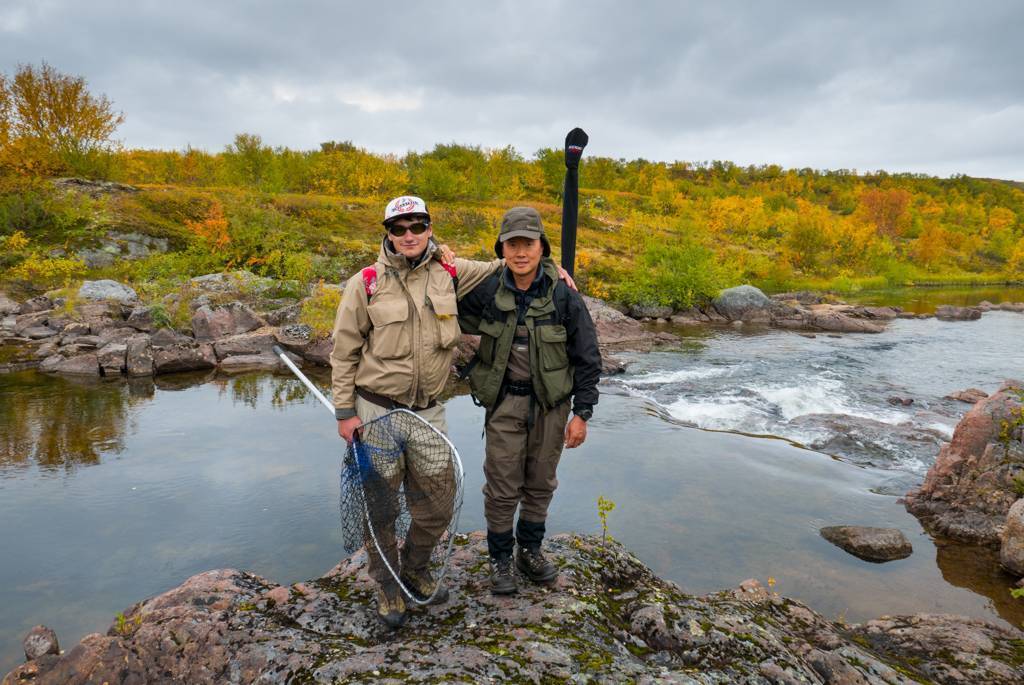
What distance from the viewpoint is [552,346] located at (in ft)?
13.0

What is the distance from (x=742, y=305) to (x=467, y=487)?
937 inches

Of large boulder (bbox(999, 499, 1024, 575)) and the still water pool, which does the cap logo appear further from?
large boulder (bbox(999, 499, 1024, 575))

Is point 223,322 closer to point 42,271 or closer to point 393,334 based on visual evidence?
point 42,271

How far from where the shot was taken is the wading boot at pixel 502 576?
404 cm

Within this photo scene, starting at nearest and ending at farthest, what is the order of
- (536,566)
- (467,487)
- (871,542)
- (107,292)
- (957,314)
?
(536,566), (871,542), (467,487), (107,292), (957,314)

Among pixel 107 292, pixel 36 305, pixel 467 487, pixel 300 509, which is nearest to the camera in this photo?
pixel 300 509

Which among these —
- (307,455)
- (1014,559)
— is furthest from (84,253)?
(1014,559)

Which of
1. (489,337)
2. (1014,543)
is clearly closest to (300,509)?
(489,337)

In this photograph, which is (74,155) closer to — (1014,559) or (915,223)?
(1014,559)

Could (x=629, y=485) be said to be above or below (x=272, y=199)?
below

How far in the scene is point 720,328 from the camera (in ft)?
85.9

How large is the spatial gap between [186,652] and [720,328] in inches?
1003

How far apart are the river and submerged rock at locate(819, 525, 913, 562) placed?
6.0 inches

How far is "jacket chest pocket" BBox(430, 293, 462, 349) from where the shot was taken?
372 cm
